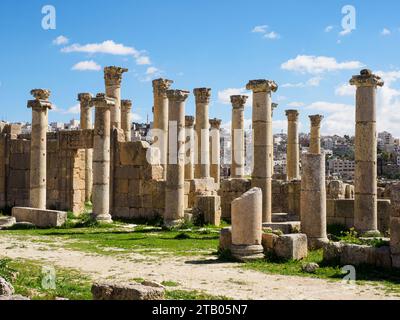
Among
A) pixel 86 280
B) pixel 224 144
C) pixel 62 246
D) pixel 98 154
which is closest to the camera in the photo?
pixel 86 280

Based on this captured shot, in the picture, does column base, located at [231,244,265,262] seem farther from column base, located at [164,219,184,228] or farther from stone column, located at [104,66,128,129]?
stone column, located at [104,66,128,129]

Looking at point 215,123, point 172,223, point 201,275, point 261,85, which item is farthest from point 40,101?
point 215,123

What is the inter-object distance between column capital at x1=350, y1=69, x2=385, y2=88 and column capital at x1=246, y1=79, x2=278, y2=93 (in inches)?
116

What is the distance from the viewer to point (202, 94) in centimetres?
3209

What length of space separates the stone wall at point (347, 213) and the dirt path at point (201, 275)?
29.3 ft

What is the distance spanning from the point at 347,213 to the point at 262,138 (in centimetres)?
491

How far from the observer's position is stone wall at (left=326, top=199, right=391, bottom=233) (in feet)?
69.9

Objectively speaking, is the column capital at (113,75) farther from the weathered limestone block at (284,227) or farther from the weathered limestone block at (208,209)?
the weathered limestone block at (284,227)
